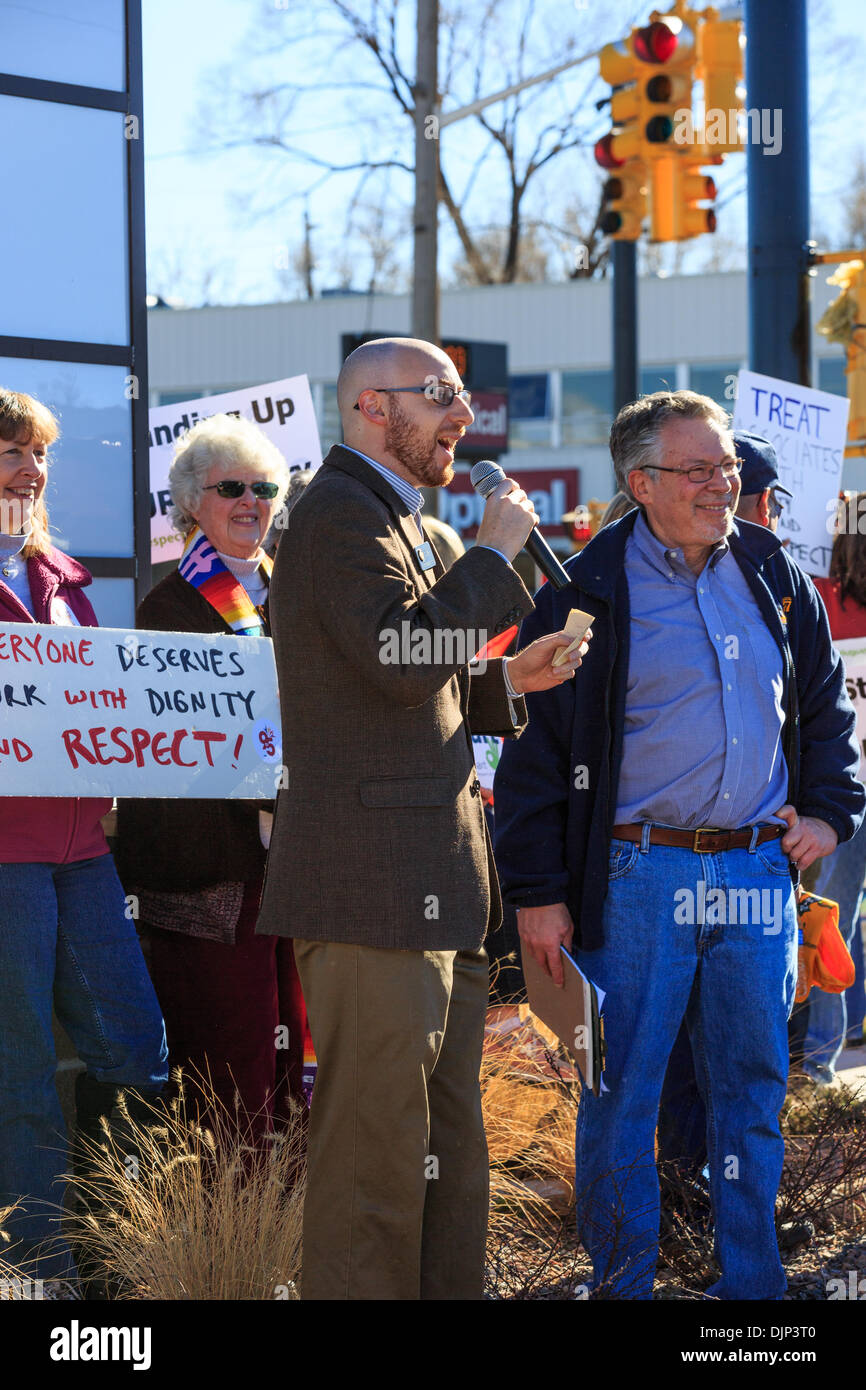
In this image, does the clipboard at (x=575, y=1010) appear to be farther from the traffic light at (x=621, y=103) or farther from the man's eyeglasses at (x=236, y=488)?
the traffic light at (x=621, y=103)

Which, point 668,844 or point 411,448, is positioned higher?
point 411,448

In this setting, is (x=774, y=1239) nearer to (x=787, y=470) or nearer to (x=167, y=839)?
(x=167, y=839)

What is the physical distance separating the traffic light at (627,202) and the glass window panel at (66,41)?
741 cm

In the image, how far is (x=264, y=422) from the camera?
750 cm

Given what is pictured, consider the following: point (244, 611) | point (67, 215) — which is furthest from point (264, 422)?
point (244, 611)

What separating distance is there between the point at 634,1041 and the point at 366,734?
4.01 feet

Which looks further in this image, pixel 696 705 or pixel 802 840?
pixel 802 840

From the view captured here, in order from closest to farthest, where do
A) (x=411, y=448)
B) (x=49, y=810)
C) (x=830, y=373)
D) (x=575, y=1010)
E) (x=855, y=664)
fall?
(x=411, y=448) → (x=575, y=1010) → (x=49, y=810) → (x=855, y=664) → (x=830, y=373)

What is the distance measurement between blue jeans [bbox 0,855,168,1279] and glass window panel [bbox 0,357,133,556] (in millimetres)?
1439

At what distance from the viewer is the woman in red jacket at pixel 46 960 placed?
4.11 m

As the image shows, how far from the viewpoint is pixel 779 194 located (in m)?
8.35

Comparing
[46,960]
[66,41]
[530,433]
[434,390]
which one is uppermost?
[530,433]
